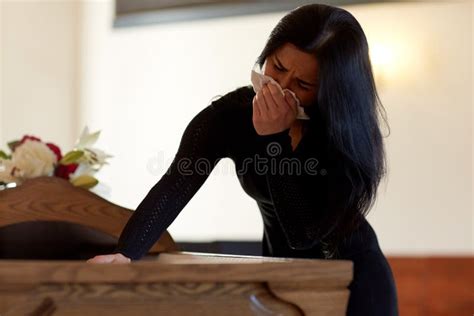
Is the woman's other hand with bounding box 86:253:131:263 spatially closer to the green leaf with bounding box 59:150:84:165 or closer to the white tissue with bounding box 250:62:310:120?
the white tissue with bounding box 250:62:310:120

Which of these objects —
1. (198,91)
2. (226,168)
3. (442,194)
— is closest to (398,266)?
(442,194)

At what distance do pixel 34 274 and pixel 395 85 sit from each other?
2565mm

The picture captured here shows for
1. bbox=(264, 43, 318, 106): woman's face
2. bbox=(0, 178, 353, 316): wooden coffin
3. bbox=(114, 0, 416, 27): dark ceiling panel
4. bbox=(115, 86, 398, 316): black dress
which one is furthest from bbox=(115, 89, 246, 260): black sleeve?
bbox=(114, 0, 416, 27): dark ceiling panel

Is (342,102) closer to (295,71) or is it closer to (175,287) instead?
(295,71)

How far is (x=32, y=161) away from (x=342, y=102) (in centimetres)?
72

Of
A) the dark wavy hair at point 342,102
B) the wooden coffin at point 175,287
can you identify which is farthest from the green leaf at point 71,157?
the wooden coffin at point 175,287

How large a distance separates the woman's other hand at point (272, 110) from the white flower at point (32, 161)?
62 cm

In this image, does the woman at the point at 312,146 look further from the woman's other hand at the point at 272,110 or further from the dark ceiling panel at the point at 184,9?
the dark ceiling panel at the point at 184,9

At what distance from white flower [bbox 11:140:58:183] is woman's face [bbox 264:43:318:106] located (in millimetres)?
626

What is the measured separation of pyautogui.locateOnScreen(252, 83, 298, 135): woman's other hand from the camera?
1.16m

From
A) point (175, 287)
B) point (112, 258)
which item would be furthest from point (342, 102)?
point (175, 287)

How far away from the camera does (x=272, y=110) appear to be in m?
1.17

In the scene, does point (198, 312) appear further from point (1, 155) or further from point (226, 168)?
point (226, 168)

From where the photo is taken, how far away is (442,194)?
3.03m
